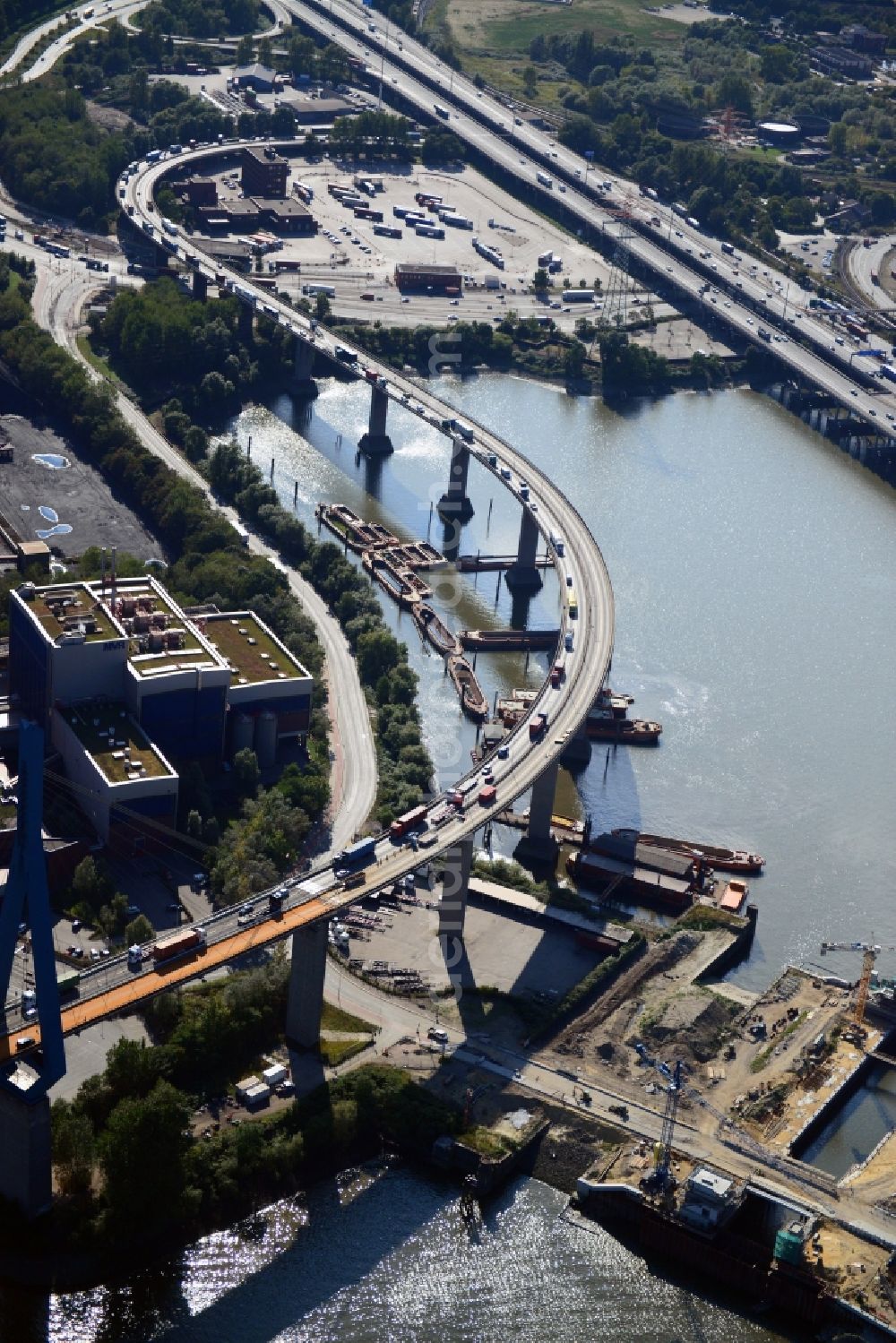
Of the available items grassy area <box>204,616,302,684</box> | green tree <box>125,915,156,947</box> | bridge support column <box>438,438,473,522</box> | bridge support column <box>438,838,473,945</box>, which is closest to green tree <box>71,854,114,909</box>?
green tree <box>125,915,156,947</box>

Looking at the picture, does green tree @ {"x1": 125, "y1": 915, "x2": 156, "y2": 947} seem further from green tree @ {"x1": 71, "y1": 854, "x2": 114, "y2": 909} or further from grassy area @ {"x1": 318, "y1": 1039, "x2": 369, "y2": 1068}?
grassy area @ {"x1": 318, "y1": 1039, "x2": 369, "y2": 1068}

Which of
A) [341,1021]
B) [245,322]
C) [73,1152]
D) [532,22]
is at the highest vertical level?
[532,22]

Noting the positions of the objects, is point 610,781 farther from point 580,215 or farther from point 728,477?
point 580,215

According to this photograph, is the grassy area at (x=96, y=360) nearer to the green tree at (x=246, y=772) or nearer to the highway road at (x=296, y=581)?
the highway road at (x=296, y=581)

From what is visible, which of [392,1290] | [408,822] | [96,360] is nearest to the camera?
[392,1290]

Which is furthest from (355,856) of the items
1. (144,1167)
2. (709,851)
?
(709,851)

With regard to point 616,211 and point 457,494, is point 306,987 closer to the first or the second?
point 457,494
